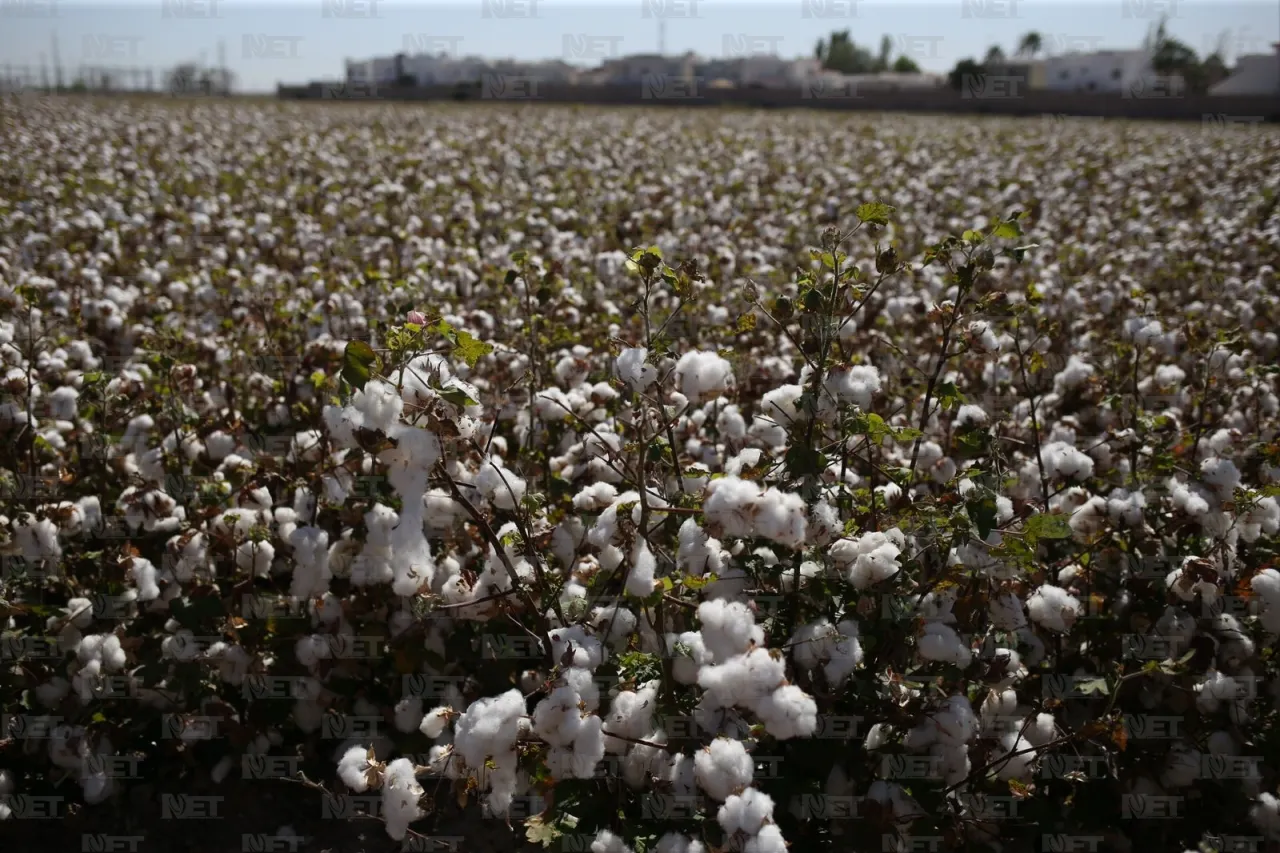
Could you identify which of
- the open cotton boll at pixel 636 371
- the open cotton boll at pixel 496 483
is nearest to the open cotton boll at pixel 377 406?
the open cotton boll at pixel 496 483

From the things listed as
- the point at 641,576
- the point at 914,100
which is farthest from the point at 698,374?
the point at 914,100

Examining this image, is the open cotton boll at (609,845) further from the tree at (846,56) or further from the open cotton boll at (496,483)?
the tree at (846,56)

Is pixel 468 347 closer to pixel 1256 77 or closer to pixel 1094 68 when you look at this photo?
pixel 1256 77

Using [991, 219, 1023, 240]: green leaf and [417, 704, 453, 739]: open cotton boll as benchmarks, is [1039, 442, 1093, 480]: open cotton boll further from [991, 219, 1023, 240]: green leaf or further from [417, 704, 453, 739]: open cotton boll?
[417, 704, 453, 739]: open cotton boll

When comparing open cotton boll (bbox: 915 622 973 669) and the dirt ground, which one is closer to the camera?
open cotton boll (bbox: 915 622 973 669)

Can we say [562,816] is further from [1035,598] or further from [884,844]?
[1035,598]

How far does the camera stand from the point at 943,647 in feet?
6.77

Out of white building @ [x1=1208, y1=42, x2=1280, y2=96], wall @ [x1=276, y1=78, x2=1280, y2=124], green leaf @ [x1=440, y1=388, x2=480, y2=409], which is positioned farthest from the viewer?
white building @ [x1=1208, y1=42, x2=1280, y2=96]

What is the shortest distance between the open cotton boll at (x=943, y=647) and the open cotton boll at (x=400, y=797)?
116cm

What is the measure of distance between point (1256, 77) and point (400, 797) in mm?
55247

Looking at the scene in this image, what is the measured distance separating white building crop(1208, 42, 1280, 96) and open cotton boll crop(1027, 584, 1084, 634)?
1946 inches

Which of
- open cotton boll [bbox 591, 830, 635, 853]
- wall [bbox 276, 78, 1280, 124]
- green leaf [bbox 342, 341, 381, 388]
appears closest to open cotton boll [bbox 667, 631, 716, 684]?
open cotton boll [bbox 591, 830, 635, 853]

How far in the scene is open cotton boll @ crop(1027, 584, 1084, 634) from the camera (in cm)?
243

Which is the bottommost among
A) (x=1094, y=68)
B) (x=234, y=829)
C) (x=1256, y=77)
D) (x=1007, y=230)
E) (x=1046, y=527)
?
(x=234, y=829)
